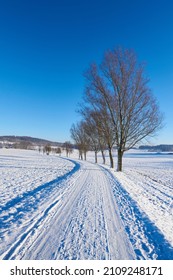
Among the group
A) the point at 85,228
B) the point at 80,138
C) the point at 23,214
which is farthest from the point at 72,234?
the point at 80,138

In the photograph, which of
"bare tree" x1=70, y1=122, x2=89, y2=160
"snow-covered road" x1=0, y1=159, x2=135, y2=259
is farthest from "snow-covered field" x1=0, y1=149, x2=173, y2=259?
"bare tree" x1=70, y1=122, x2=89, y2=160

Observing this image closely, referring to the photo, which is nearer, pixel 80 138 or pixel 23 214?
pixel 23 214

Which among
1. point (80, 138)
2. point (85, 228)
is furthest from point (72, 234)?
point (80, 138)

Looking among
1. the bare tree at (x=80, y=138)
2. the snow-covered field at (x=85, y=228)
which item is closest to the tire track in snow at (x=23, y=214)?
the snow-covered field at (x=85, y=228)

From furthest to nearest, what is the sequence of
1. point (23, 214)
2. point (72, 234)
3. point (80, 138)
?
1. point (80, 138)
2. point (23, 214)
3. point (72, 234)

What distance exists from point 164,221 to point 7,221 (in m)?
4.52

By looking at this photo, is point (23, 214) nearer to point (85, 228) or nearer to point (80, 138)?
point (85, 228)

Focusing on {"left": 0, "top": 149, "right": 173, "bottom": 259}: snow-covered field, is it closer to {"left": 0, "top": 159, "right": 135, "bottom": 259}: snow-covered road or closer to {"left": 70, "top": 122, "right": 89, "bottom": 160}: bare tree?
{"left": 0, "top": 159, "right": 135, "bottom": 259}: snow-covered road

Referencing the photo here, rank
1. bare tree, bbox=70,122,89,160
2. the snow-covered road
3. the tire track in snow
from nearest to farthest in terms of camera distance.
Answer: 1. the snow-covered road
2. the tire track in snow
3. bare tree, bbox=70,122,89,160

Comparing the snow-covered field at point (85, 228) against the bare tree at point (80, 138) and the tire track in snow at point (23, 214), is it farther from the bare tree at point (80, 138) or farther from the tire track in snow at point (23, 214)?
the bare tree at point (80, 138)

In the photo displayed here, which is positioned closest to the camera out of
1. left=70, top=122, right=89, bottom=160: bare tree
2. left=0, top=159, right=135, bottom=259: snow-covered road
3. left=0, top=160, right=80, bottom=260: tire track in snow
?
left=0, top=159, right=135, bottom=259: snow-covered road

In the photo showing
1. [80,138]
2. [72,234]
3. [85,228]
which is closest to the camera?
[72,234]
